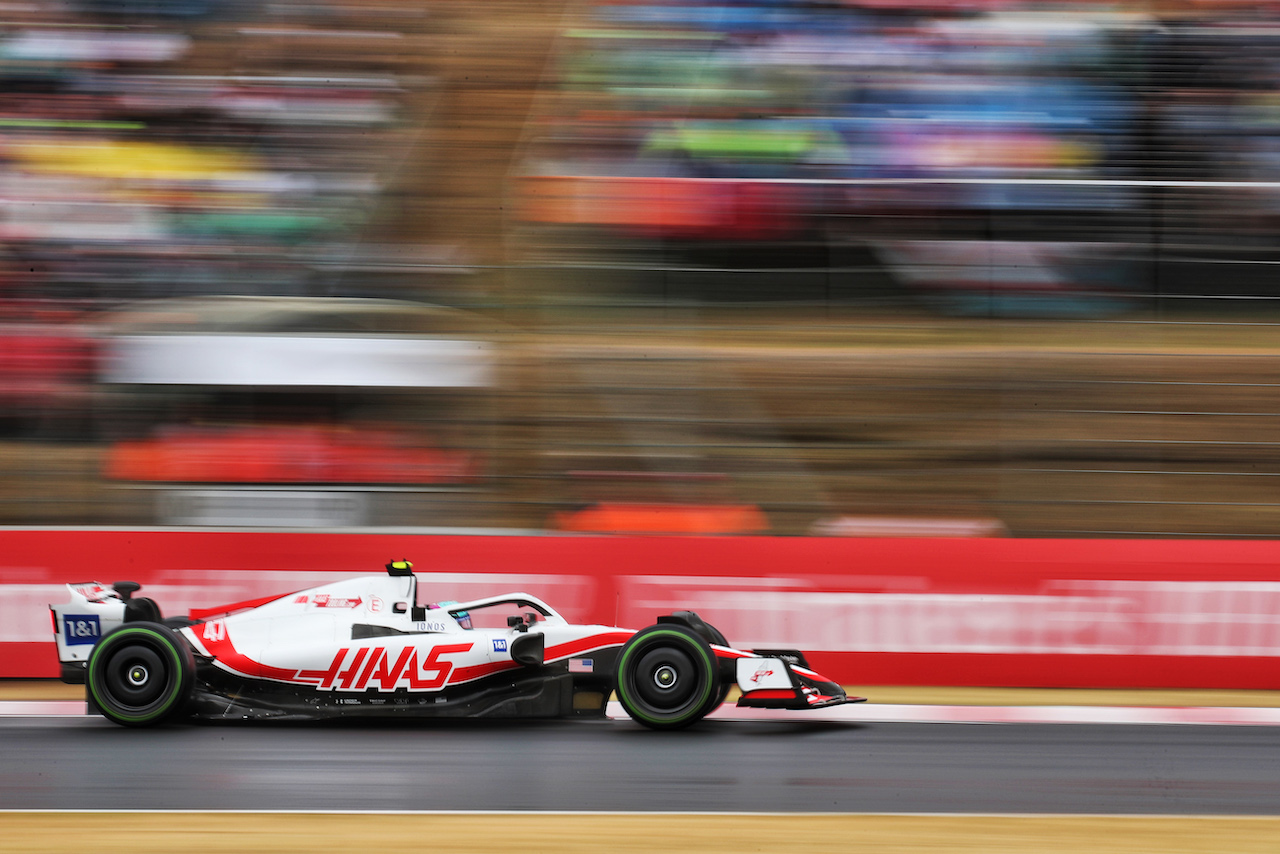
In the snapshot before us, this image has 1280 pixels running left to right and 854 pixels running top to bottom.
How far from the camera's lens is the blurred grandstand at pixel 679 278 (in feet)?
30.1

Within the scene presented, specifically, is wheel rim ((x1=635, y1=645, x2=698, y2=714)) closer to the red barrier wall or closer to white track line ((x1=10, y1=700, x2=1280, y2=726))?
white track line ((x1=10, y1=700, x2=1280, y2=726))

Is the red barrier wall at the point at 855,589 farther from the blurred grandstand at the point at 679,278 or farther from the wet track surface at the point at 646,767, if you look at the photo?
the wet track surface at the point at 646,767

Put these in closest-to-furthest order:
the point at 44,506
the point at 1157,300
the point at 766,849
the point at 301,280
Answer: the point at 766,849
the point at 44,506
the point at 1157,300
the point at 301,280

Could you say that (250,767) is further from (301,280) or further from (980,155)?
(980,155)

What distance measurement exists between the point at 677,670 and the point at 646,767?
928mm

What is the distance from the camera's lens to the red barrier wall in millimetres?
8273

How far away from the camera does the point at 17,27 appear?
12.0 meters

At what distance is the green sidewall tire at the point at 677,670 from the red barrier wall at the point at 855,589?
5.60ft

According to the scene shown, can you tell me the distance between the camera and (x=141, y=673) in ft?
22.1

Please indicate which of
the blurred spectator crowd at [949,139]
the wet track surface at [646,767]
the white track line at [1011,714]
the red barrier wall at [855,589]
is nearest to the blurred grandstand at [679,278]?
the blurred spectator crowd at [949,139]

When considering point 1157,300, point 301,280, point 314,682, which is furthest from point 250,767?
point 1157,300

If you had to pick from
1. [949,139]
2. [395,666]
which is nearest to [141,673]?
[395,666]

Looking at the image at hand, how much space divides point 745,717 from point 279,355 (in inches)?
174

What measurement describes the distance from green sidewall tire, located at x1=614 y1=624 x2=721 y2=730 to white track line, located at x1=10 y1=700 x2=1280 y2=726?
0.51 m
